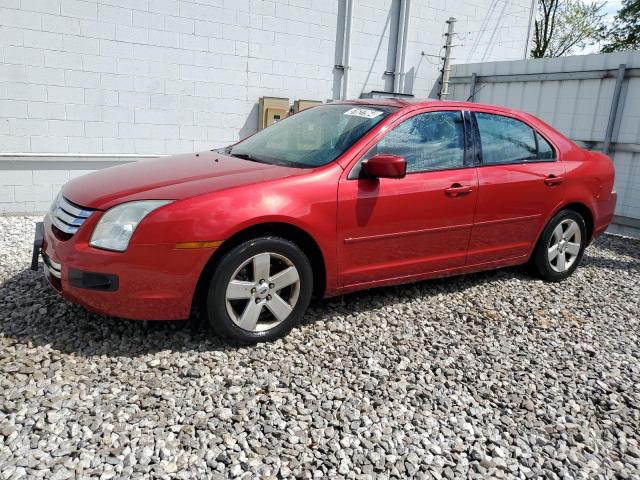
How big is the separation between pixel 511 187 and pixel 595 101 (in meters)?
4.51

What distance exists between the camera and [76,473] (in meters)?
2.13

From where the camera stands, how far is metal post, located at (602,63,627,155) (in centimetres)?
721

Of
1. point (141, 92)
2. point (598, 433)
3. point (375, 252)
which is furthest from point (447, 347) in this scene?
point (141, 92)

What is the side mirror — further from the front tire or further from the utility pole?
the utility pole

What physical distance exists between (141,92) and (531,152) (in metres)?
5.02

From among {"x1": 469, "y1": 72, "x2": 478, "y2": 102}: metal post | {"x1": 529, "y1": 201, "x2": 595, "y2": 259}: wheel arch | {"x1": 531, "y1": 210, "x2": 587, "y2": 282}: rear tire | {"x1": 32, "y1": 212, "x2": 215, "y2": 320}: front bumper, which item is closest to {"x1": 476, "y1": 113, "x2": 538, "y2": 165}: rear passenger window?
{"x1": 529, "y1": 201, "x2": 595, "y2": 259}: wheel arch

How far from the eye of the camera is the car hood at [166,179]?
301cm

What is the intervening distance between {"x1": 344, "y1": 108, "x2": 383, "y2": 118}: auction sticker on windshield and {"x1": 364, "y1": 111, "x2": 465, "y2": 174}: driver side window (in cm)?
21

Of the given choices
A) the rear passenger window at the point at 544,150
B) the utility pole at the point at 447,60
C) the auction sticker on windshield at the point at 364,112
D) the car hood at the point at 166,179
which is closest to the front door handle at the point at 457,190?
the auction sticker on windshield at the point at 364,112

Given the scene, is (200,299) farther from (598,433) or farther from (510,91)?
(510,91)

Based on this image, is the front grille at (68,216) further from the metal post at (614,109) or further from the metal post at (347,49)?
the metal post at (614,109)

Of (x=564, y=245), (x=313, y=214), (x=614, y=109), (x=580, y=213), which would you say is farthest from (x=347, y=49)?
(x=313, y=214)

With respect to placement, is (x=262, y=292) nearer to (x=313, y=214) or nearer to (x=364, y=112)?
(x=313, y=214)

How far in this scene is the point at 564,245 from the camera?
15.9ft
